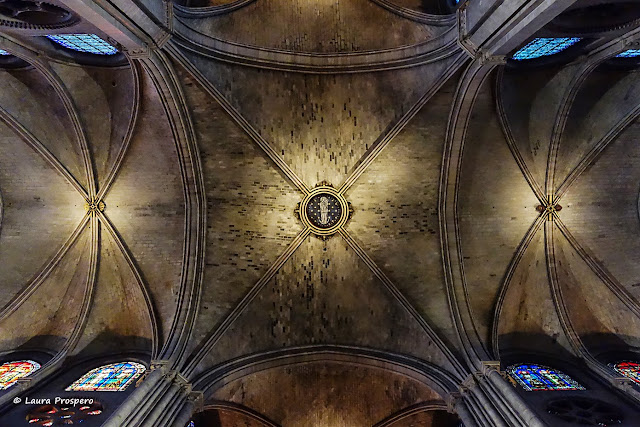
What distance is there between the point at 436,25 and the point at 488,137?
355 centimetres

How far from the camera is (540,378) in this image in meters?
10.3

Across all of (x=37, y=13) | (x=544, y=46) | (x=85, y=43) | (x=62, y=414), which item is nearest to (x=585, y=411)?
(x=544, y=46)

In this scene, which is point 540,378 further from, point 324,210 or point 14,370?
point 14,370

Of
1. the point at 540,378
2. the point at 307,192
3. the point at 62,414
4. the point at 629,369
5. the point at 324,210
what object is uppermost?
the point at 307,192

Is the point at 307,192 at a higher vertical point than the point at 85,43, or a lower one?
lower

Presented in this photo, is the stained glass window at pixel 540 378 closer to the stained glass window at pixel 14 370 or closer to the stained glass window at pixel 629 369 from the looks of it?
the stained glass window at pixel 629 369

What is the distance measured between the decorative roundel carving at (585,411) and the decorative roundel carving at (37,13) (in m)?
13.1

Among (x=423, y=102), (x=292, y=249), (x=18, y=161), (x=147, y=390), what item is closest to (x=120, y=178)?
(x=18, y=161)

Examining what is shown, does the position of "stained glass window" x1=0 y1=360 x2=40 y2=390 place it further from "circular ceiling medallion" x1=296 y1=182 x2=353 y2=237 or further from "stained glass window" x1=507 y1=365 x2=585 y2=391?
"stained glass window" x1=507 y1=365 x2=585 y2=391

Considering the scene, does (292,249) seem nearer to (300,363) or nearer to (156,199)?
(300,363)

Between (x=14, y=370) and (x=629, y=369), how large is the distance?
16.3 meters

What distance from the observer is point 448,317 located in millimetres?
11633

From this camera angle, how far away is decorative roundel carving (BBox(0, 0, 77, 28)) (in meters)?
7.40

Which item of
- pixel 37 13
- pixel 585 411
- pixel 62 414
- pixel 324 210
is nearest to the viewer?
pixel 37 13
